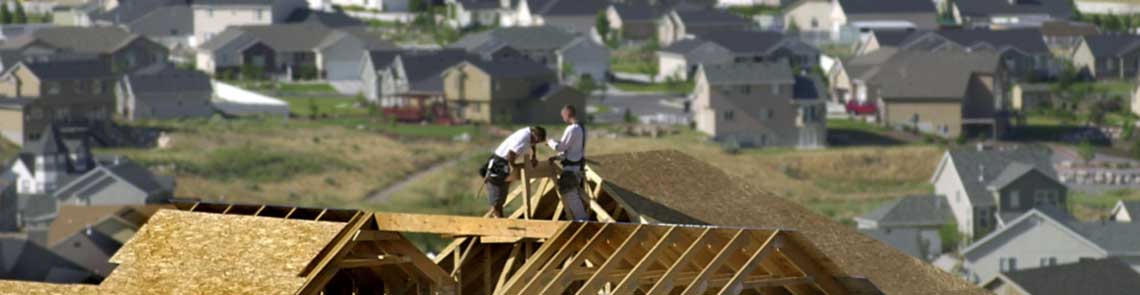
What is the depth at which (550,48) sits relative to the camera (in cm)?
9919

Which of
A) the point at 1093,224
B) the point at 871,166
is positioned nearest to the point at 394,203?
the point at 871,166

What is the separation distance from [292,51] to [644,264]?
262 ft

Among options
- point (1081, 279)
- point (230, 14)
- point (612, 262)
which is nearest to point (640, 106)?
point (230, 14)

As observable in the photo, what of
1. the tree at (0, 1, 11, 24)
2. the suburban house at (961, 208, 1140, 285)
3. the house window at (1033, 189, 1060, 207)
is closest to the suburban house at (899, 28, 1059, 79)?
the house window at (1033, 189, 1060, 207)

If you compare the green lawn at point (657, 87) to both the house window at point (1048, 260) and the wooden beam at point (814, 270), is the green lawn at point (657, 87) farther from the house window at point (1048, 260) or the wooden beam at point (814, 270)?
the wooden beam at point (814, 270)

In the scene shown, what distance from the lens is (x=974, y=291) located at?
22.0 metres

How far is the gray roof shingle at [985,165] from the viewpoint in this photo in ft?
204

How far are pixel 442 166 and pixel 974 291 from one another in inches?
1980

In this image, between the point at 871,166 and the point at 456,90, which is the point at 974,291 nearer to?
the point at 871,166

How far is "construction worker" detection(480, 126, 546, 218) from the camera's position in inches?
826

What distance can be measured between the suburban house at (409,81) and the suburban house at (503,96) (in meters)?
0.46

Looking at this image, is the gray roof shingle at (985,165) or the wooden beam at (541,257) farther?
the gray roof shingle at (985,165)

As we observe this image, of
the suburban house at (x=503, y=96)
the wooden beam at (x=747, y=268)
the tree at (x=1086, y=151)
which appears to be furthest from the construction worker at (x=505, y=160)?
the suburban house at (x=503, y=96)

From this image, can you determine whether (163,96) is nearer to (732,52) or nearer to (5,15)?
(732,52)
